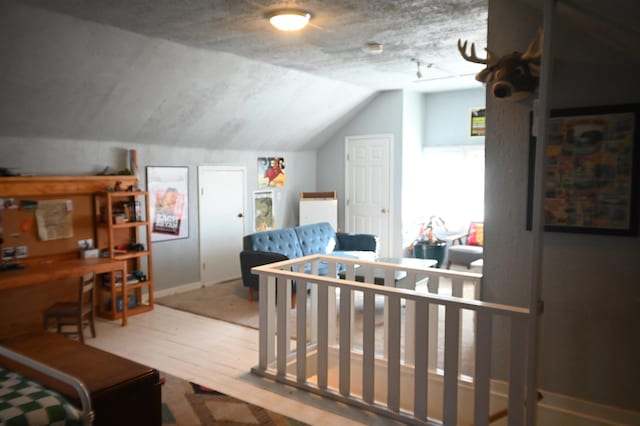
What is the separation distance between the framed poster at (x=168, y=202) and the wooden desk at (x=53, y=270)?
3.58ft

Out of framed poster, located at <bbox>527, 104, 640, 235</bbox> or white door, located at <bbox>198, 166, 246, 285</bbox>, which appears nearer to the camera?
framed poster, located at <bbox>527, 104, 640, 235</bbox>

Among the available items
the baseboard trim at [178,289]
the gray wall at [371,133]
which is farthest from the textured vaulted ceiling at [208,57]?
the baseboard trim at [178,289]

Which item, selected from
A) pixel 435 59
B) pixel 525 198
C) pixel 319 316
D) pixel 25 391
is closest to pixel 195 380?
pixel 319 316

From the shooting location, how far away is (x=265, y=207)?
7812mm

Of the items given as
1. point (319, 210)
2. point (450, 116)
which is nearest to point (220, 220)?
point (319, 210)

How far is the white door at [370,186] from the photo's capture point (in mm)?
7938

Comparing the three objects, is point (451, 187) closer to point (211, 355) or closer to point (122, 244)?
point (122, 244)

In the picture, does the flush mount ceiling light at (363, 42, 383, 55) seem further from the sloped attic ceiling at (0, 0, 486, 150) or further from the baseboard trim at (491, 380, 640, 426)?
the baseboard trim at (491, 380, 640, 426)

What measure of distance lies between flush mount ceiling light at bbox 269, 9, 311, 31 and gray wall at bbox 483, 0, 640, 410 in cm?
139

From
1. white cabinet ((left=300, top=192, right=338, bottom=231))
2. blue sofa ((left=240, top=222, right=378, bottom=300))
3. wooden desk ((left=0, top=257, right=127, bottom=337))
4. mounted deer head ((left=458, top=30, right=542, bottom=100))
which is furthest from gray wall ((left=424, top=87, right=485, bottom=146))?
wooden desk ((left=0, top=257, right=127, bottom=337))

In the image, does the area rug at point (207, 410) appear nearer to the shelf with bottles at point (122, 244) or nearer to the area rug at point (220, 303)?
the area rug at point (220, 303)

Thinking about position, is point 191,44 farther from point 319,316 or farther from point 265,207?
point 265,207

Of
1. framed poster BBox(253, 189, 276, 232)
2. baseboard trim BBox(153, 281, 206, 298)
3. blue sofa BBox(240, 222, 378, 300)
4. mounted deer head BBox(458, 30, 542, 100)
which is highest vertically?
mounted deer head BBox(458, 30, 542, 100)

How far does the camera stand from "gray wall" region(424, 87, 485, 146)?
306 inches
